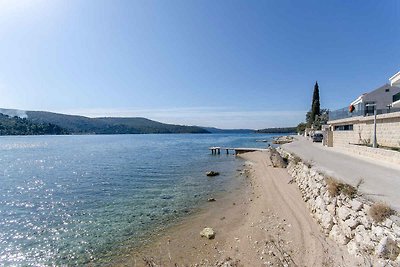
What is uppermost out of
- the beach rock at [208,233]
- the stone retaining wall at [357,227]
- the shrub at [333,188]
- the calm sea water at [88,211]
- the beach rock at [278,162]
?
the shrub at [333,188]

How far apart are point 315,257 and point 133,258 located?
20.0 ft

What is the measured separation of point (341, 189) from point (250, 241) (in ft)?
12.5

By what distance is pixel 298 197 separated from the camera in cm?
1452

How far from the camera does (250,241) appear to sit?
9.73 metres

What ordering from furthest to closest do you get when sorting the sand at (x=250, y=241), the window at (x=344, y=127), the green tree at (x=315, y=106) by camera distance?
the green tree at (x=315, y=106) → the window at (x=344, y=127) → the sand at (x=250, y=241)

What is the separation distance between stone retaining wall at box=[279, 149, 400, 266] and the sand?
322 millimetres

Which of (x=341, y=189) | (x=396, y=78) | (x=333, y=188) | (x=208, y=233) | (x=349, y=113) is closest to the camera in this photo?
(x=341, y=189)

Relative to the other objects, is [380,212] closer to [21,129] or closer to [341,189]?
[341,189]

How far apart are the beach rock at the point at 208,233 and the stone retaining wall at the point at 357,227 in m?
4.24

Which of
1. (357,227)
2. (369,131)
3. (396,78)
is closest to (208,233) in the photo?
(357,227)

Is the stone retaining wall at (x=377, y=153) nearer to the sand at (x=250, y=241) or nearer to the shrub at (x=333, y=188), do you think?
the sand at (x=250, y=241)

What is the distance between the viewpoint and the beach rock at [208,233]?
1060 cm

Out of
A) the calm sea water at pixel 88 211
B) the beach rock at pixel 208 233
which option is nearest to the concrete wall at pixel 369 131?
the calm sea water at pixel 88 211

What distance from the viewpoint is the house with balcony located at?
57.4ft
